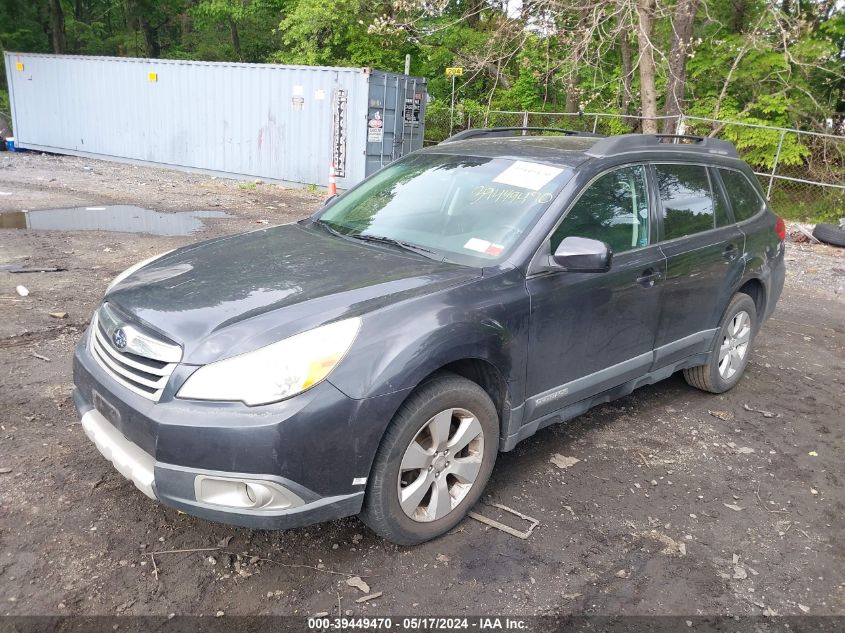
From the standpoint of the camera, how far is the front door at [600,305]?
329cm

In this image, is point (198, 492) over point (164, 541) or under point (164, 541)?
over

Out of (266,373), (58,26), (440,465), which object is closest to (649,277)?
(440,465)

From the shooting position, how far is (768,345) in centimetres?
630

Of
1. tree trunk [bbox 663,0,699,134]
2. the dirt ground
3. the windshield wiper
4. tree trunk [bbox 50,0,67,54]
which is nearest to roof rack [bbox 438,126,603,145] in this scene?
the windshield wiper

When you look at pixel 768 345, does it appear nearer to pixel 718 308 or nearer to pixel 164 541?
pixel 718 308

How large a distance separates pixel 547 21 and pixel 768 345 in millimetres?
8120

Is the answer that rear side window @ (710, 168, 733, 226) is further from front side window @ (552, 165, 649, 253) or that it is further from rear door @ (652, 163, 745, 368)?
front side window @ (552, 165, 649, 253)

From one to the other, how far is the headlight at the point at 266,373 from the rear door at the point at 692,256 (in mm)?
2366

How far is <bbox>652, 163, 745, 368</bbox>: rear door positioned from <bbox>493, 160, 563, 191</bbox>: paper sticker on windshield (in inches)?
32.7

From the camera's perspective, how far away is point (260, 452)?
241 cm

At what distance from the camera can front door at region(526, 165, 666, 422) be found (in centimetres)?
329

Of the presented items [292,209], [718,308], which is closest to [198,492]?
[718,308]

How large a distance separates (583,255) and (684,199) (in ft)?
4.84

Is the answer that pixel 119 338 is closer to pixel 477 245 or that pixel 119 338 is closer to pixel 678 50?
pixel 477 245
